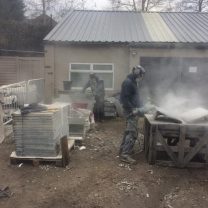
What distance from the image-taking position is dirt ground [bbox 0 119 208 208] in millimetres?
5172

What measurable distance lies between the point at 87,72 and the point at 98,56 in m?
0.77

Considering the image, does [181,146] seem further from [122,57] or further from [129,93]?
[122,57]

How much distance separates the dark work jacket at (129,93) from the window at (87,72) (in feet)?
21.6

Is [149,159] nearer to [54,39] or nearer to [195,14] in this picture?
[54,39]

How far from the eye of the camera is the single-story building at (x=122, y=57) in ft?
43.1

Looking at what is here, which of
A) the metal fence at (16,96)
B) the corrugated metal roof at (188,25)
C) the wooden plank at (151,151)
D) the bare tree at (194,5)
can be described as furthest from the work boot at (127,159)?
the bare tree at (194,5)

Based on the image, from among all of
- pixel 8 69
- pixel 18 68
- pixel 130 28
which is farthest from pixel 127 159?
pixel 8 69

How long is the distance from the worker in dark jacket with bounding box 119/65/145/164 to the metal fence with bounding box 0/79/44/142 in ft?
10.5

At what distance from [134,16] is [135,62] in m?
4.25

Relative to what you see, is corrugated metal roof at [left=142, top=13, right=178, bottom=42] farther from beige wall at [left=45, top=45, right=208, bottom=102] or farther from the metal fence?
the metal fence

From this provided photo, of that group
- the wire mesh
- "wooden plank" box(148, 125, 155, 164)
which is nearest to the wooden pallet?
"wooden plank" box(148, 125, 155, 164)

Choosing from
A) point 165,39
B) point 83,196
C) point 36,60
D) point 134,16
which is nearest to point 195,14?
point 134,16

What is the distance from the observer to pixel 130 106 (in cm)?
684

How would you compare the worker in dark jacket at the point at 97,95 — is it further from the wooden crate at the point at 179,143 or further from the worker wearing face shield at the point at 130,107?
the wooden crate at the point at 179,143
